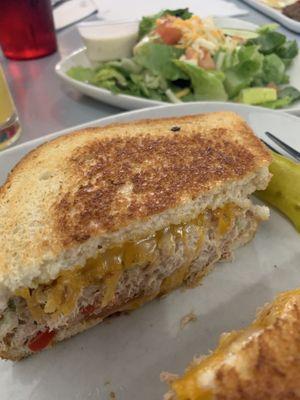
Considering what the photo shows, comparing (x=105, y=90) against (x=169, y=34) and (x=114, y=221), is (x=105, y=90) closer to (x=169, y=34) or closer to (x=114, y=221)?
(x=169, y=34)

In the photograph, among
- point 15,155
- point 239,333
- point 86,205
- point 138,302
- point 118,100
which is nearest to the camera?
point 239,333

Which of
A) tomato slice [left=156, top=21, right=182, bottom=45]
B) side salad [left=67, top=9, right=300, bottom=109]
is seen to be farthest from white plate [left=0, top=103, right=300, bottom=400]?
tomato slice [left=156, top=21, right=182, bottom=45]

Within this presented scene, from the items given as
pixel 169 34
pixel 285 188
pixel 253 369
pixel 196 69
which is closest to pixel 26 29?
pixel 169 34

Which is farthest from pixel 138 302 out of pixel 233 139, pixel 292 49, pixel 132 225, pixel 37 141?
pixel 292 49

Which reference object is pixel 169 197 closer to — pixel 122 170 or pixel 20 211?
pixel 122 170

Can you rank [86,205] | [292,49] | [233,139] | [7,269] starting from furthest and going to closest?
1. [292,49]
2. [233,139]
3. [86,205]
4. [7,269]

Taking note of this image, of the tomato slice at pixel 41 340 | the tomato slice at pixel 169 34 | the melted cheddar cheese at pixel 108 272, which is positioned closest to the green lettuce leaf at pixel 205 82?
the tomato slice at pixel 169 34

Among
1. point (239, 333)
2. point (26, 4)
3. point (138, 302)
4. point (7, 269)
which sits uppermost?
point (26, 4)
